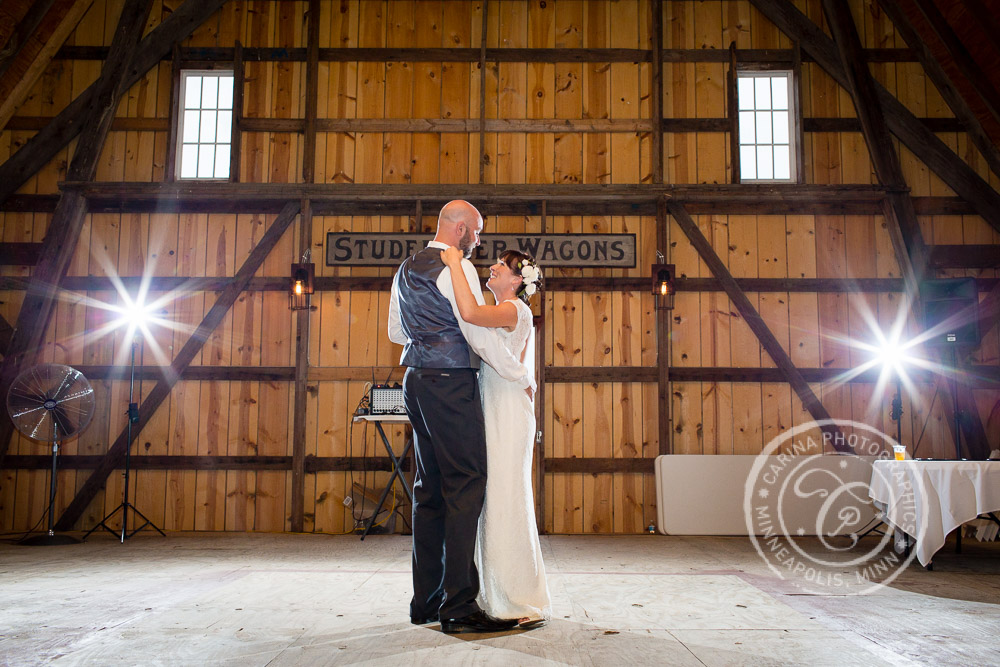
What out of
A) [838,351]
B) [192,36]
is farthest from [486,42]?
[838,351]

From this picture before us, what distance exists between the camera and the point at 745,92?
730 centimetres

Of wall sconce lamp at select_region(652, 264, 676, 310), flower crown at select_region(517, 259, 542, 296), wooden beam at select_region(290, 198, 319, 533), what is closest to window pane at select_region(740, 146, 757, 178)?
wall sconce lamp at select_region(652, 264, 676, 310)

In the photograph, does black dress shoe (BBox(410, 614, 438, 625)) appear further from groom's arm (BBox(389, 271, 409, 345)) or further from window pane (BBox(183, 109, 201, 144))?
window pane (BBox(183, 109, 201, 144))

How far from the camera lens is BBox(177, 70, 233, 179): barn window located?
7.14 m

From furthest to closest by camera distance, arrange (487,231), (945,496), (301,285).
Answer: (487,231) → (301,285) → (945,496)

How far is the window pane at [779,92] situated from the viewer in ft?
23.8

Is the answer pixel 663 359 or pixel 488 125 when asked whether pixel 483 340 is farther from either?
pixel 488 125

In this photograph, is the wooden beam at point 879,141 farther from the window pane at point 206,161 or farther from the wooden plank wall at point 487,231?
the window pane at point 206,161

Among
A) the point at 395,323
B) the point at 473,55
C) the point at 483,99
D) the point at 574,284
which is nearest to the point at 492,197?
the point at 483,99

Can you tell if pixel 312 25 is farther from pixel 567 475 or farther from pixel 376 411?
pixel 567 475

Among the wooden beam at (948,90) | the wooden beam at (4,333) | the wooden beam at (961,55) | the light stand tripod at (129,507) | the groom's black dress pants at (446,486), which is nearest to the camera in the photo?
the groom's black dress pants at (446,486)

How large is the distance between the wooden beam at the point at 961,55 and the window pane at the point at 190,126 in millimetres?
6332

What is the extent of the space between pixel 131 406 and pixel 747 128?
6.13 meters

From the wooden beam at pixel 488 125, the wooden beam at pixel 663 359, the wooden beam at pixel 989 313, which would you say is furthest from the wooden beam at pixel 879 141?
the wooden beam at pixel 663 359
